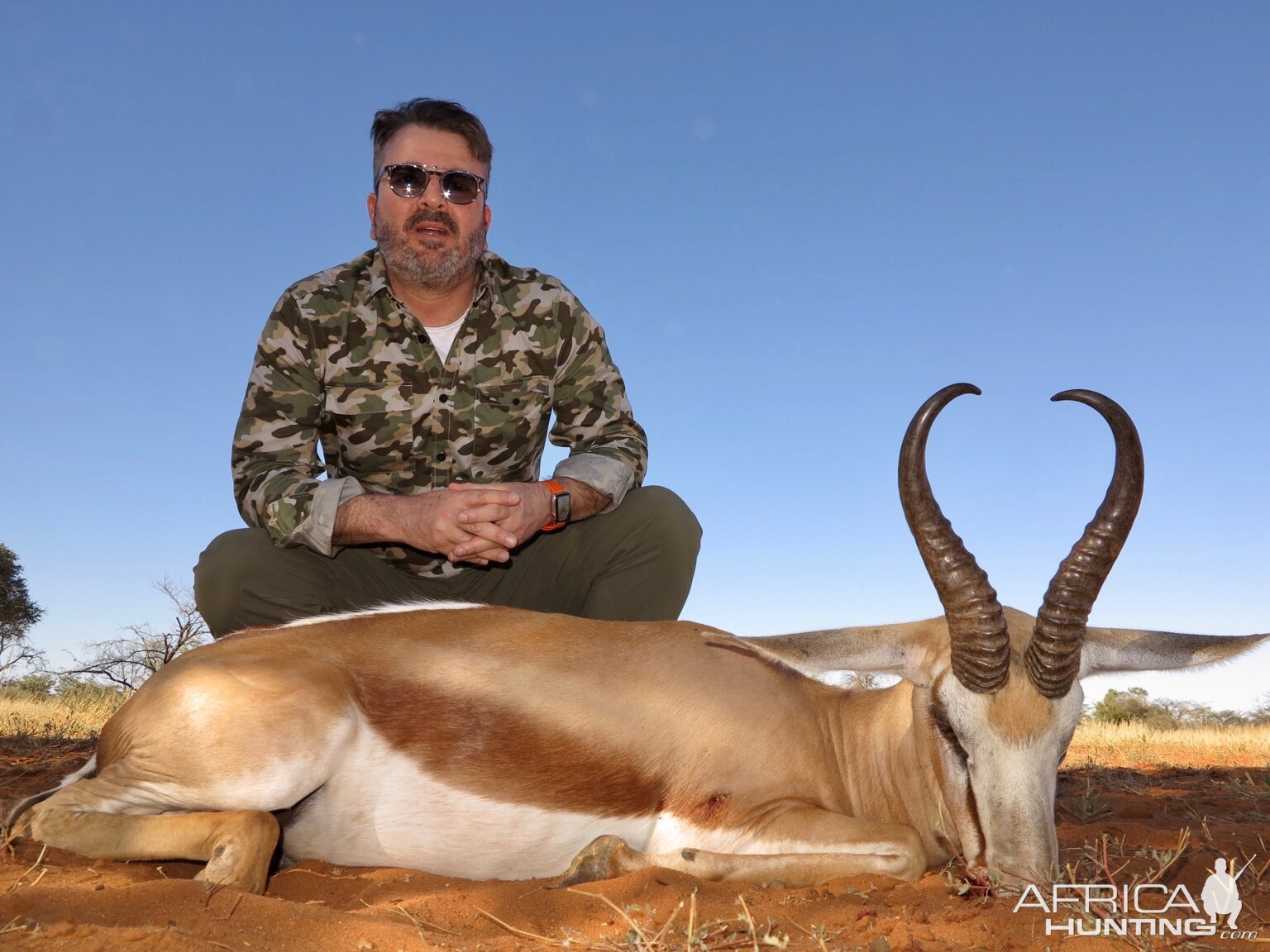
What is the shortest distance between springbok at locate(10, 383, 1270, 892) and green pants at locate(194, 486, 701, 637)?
132 centimetres

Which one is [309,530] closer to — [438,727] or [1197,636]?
[438,727]

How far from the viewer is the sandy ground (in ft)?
9.42

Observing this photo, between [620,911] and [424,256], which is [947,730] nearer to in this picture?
[620,911]

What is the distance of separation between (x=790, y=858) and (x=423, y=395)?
3.45 metres

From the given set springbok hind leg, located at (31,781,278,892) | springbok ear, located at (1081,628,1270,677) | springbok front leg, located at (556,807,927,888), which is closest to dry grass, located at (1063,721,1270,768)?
springbok ear, located at (1081,628,1270,677)

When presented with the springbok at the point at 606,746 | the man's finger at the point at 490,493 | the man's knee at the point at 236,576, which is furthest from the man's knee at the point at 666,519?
the man's knee at the point at 236,576

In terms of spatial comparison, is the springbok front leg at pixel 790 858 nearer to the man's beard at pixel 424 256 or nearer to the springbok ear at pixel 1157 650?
the springbok ear at pixel 1157 650

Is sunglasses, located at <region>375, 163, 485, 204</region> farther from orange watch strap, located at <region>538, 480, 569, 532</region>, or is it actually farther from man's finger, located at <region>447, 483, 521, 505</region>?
man's finger, located at <region>447, 483, 521, 505</region>

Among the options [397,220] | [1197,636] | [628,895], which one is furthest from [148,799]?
[1197,636]

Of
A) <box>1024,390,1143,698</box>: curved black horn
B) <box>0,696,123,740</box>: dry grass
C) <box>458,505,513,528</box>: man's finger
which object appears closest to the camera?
<box>1024,390,1143,698</box>: curved black horn

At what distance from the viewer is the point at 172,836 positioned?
365 centimetres

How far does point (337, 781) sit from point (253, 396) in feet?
9.03

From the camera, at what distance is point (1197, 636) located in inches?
171

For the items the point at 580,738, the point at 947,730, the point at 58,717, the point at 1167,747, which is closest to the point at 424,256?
the point at 580,738
